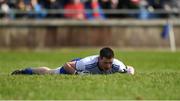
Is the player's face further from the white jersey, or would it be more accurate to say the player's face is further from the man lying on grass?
the white jersey

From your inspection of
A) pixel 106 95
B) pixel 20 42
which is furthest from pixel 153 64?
pixel 106 95

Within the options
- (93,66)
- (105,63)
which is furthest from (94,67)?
(105,63)

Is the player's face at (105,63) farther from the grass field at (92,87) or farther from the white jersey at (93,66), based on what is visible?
the grass field at (92,87)

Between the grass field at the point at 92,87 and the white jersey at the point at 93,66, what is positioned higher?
the white jersey at the point at 93,66

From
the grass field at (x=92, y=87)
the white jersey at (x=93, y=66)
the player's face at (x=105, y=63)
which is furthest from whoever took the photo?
the white jersey at (x=93, y=66)

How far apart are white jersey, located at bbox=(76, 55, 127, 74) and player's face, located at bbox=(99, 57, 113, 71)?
18cm

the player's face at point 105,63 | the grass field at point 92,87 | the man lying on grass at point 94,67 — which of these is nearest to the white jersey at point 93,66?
the man lying on grass at point 94,67

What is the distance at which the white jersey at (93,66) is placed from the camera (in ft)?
52.8

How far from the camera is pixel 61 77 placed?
1532 cm

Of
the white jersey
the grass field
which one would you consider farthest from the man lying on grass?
the grass field

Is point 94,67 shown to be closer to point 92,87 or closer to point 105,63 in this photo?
point 105,63

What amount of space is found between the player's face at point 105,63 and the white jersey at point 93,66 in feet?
0.59

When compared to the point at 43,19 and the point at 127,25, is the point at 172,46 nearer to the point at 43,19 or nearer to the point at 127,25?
the point at 127,25

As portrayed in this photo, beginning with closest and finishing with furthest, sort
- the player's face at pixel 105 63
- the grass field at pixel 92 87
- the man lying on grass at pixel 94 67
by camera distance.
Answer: the grass field at pixel 92 87 < the player's face at pixel 105 63 < the man lying on grass at pixel 94 67
